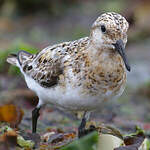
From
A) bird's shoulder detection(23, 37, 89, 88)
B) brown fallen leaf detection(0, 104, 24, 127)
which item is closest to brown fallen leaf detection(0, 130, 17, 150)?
bird's shoulder detection(23, 37, 89, 88)

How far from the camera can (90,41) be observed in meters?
5.65

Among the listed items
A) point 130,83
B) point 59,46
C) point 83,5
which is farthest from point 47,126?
point 83,5

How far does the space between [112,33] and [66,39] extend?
773cm

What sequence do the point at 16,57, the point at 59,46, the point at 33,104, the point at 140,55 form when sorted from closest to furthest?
the point at 59,46
the point at 16,57
the point at 33,104
the point at 140,55

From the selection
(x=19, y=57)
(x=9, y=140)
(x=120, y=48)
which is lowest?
(x=9, y=140)

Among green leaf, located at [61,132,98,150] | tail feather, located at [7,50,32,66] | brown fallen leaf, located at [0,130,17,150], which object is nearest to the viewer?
green leaf, located at [61,132,98,150]

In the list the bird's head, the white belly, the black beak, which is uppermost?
the bird's head

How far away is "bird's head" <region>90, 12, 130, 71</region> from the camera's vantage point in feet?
17.2

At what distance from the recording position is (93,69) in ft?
18.2

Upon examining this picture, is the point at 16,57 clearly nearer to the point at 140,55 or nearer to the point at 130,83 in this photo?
the point at 130,83

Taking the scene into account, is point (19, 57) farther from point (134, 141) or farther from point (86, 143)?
point (86, 143)

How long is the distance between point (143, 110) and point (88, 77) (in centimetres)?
395

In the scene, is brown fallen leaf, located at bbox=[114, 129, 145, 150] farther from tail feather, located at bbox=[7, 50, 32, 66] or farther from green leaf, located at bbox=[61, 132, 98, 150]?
tail feather, located at bbox=[7, 50, 32, 66]

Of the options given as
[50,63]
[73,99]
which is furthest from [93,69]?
[50,63]
